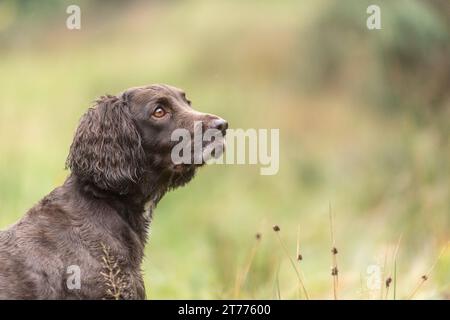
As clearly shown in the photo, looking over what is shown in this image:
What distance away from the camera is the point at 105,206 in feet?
17.6

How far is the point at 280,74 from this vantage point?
14.2 meters

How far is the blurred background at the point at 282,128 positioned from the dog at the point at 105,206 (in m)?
1.18

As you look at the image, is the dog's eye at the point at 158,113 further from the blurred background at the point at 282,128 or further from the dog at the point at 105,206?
the blurred background at the point at 282,128

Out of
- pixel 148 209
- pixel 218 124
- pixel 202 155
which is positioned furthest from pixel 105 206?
pixel 218 124

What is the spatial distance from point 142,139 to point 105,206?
0.52 metres

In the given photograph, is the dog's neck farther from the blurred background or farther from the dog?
the blurred background

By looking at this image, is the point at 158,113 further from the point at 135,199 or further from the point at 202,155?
the point at 135,199

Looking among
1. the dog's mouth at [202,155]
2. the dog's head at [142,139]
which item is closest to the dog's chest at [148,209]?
the dog's head at [142,139]

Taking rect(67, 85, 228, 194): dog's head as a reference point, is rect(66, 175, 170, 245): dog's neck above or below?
below

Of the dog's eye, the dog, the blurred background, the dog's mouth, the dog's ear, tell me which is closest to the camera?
the dog

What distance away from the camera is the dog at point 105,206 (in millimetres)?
4930

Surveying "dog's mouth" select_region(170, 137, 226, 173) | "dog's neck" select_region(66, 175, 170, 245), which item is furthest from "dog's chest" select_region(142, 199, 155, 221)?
"dog's mouth" select_region(170, 137, 226, 173)

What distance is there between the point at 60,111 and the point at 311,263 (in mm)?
6228

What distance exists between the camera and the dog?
493 centimetres
